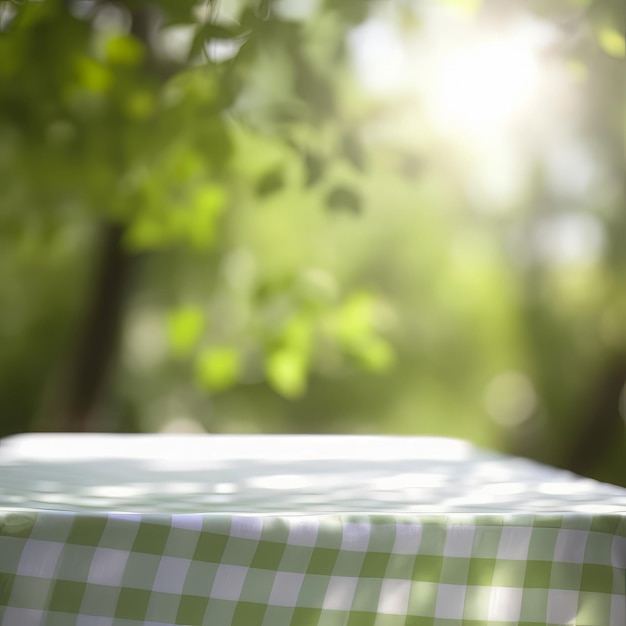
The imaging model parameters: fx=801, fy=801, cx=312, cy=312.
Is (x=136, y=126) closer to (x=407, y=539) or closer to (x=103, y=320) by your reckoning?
(x=103, y=320)

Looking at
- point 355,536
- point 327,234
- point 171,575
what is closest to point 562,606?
point 355,536

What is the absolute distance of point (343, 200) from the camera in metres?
1.67

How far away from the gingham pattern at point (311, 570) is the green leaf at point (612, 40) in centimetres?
112

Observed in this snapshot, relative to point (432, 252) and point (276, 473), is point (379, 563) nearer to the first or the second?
point (276, 473)

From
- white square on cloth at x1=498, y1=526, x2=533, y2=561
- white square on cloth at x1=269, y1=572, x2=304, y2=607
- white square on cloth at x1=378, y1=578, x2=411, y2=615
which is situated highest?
white square on cloth at x1=498, y1=526, x2=533, y2=561

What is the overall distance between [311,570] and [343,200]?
109 centimetres

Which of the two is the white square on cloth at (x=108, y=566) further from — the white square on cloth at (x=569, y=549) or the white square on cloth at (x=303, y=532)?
the white square on cloth at (x=569, y=549)

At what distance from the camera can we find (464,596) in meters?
0.70

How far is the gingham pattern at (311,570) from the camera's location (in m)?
0.65

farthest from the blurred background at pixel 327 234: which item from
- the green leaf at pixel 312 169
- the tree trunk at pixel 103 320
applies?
the green leaf at pixel 312 169

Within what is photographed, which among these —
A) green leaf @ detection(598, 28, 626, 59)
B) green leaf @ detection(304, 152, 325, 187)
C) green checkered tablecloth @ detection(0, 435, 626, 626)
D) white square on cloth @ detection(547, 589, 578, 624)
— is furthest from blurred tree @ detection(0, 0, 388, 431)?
white square on cloth @ detection(547, 589, 578, 624)

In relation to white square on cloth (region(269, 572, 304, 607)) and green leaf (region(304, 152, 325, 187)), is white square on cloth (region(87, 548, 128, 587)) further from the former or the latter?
green leaf (region(304, 152, 325, 187))

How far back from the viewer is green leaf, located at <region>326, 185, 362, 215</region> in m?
1.66

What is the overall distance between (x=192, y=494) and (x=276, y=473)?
0.68 ft
